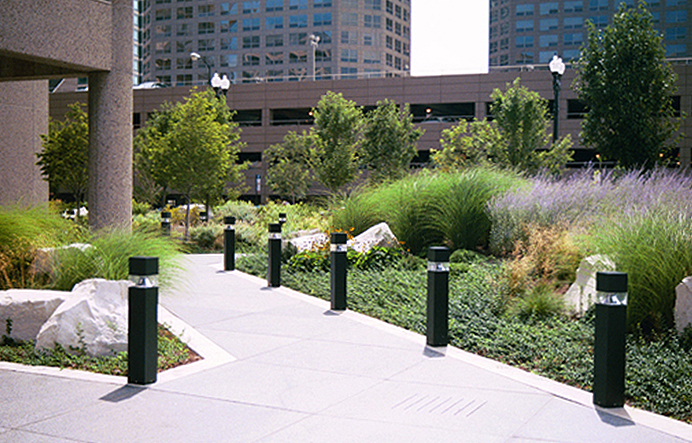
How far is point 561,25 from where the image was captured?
104 metres

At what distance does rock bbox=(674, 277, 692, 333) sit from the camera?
6.48 metres

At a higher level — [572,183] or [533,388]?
[572,183]

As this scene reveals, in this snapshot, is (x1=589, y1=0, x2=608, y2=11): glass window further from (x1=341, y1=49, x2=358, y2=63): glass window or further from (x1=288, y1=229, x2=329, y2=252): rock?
(x1=288, y1=229, x2=329, y2=252): rock

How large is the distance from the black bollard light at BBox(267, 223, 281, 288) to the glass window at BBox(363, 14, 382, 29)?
9736 centimetres

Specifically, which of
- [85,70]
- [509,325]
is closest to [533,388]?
[509,325]

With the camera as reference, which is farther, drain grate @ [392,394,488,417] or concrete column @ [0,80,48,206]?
concrete column @ [0,80,48,206]

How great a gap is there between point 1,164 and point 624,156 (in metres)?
18.9

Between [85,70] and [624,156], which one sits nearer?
[85,70]

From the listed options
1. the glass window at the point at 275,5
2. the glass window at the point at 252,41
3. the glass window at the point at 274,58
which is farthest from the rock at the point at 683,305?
the glass window at the point at 252,41

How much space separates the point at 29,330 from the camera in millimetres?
6922

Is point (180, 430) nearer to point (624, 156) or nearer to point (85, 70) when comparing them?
point (85, 70)

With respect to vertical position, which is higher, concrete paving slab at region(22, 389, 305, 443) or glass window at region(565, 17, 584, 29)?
glass window at region(565, 17, 584, 29)

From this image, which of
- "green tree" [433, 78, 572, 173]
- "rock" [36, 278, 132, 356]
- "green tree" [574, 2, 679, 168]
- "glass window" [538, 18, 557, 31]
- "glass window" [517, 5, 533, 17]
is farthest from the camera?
"glass window" [517, 5, 533, 17]

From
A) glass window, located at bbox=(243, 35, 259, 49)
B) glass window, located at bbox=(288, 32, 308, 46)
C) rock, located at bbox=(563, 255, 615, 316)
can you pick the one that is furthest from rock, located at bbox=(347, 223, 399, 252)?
glass window, located at bbox=(243, 35, 259, 49)
